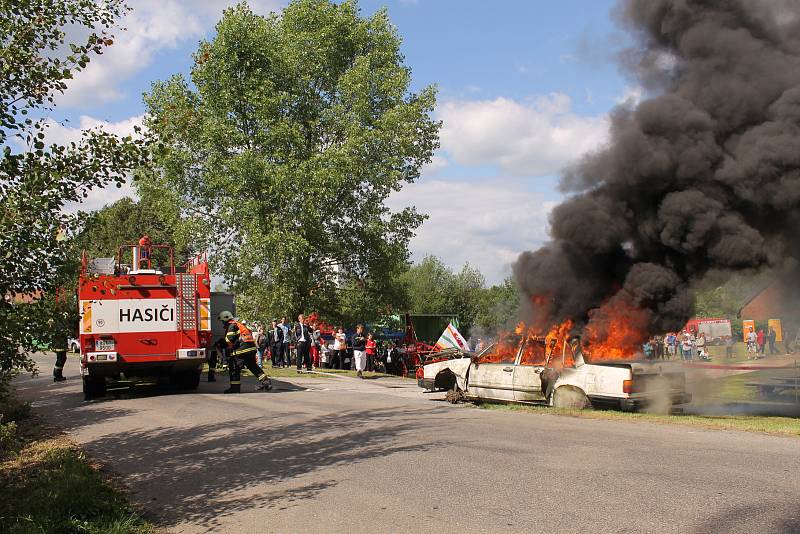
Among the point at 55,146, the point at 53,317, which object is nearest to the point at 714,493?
the point at 53,317

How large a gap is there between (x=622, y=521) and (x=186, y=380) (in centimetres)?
1203

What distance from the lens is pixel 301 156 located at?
24.2m

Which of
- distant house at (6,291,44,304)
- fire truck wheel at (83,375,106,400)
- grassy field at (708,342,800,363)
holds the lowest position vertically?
grassy field at (708,342,800,363)

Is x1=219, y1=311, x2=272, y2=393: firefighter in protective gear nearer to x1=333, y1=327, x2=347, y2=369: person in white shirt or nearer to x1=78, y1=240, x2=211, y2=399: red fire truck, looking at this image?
x1=78, y1=240, x2=211, y2=399: red fire truck

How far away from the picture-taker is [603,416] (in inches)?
427

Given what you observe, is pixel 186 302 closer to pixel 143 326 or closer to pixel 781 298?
pixel 143 326

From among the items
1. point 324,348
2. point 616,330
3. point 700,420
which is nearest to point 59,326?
point 700,420

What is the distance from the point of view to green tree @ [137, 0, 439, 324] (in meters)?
23.1

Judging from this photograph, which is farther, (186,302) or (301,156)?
(301,156)

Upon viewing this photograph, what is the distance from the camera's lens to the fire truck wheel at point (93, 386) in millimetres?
13711

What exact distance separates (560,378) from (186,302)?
7341mm

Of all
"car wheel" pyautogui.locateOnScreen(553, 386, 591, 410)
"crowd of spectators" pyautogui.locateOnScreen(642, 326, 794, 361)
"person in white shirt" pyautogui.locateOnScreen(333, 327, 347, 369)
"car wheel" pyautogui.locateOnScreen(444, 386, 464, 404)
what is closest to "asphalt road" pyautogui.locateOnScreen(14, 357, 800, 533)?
"car wheel" pyautogui.locateOnScreen(553, 386, 591, 410)

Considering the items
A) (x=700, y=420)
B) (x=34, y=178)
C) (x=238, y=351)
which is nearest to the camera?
(x=34, y=178)

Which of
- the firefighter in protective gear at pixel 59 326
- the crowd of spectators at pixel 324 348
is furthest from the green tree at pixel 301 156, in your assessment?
the firefighter in protective gear at pixel 59 326
